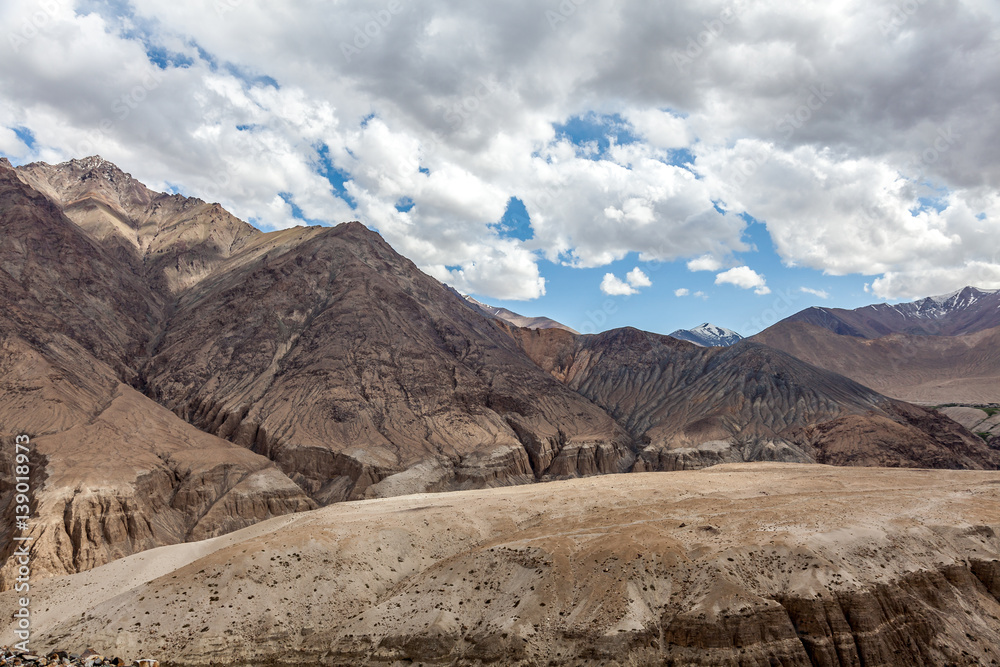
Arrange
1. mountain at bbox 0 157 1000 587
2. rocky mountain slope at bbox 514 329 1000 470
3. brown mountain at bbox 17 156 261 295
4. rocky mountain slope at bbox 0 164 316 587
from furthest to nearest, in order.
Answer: brown mountain at bbox 17 156 261 295 < rocky mountain slope at bbox 514 329 1000 470 < mountain at bbox 0 157 1000 587 < rocky mountain slope at bbox 0 164 316 587

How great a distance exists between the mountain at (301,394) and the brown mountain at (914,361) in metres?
72.0

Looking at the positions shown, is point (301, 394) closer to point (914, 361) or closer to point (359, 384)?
point (359, 384)

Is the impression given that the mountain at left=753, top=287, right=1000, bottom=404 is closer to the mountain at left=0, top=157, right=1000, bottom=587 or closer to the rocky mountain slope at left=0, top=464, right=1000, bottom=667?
the mountain at left=0, top=157, right=1000, bottom=587

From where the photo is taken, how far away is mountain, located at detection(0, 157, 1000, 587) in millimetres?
63344

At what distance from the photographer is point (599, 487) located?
4666cm

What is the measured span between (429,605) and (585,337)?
416 feet

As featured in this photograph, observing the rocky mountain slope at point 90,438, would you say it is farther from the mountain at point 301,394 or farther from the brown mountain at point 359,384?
the brown mountain at point 359,384

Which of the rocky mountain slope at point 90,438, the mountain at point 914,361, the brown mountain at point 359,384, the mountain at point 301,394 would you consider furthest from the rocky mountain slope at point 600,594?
the mountain at point 914,361

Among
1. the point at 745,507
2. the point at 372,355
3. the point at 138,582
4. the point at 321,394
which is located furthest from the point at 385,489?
the point at 745,507

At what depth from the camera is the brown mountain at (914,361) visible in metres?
162

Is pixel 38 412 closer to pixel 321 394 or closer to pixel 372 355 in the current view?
pixel 321 394

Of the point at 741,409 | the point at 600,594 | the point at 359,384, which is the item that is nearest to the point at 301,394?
the point at 359,384

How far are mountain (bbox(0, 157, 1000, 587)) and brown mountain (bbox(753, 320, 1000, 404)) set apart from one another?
7202cm

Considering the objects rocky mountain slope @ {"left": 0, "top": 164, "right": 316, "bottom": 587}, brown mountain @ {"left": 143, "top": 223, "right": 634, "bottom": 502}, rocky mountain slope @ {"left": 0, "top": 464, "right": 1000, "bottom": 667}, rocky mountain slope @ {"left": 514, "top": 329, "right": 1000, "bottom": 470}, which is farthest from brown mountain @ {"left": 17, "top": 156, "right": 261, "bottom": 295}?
rocky mountain slope @ {"left": 0, "top": 464, "right": 1000, "bottom": 667}
